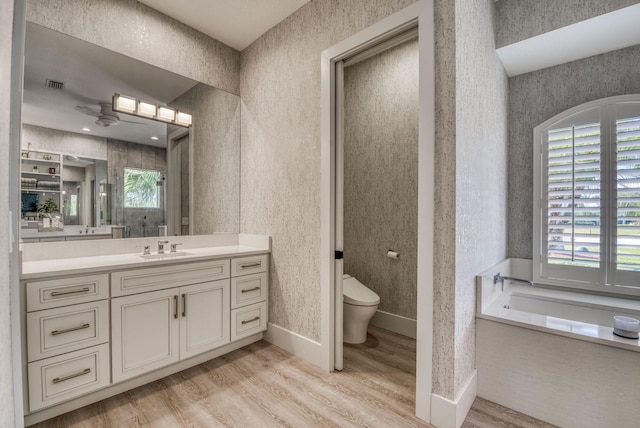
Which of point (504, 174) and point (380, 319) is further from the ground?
point (504, 174)

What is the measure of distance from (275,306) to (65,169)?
1832 mm

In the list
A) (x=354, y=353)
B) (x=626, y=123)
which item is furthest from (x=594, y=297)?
(x=354, y=353)

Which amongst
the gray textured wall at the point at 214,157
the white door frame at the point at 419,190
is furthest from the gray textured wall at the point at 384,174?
the gray textured wall at the point at 214,157

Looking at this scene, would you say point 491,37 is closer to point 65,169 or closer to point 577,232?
point 577,232

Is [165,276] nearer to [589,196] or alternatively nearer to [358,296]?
[358,296]

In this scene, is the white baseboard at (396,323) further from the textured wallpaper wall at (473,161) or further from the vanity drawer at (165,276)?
the vanity drawer at (165,276)

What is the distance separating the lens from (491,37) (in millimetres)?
2107

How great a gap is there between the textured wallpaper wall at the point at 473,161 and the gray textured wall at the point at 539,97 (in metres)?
0.41

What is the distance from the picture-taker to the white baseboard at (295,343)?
2.21 meters

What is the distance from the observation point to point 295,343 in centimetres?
236

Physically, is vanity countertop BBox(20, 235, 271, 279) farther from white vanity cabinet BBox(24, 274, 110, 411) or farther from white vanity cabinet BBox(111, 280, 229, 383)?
white vanity cabinet BBox(111, 280, 229, 383)

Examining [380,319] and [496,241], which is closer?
[496,241]

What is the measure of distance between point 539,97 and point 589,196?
933 mm

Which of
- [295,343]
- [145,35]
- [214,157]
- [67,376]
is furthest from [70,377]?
[145,35]
